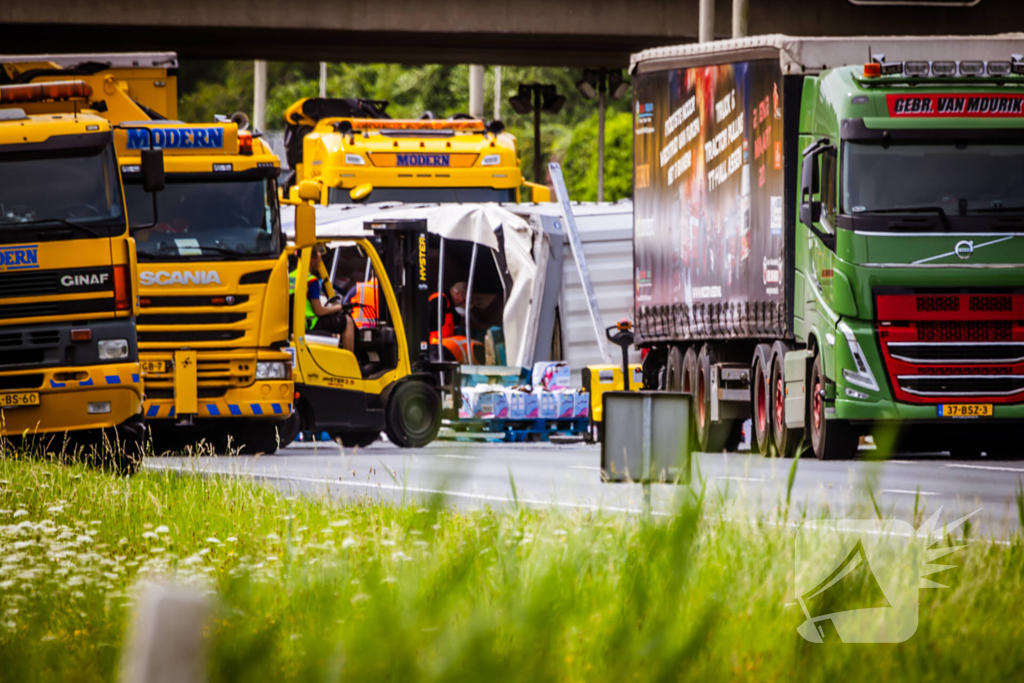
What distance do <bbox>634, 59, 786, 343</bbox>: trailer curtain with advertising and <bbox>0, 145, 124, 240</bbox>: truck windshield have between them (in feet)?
21.8

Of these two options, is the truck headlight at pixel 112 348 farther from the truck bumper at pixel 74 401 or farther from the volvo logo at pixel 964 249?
the volvo logo at pixel 964 249

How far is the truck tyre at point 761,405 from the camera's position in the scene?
1878 cm

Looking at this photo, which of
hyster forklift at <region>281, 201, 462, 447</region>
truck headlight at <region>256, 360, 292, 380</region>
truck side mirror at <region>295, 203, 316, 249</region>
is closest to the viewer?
truck headlight at <region>256, 360, 292, 380</region>

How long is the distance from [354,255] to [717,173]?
8954 mm

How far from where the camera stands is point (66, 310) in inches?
591

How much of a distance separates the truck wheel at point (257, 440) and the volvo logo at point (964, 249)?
25.4 feet

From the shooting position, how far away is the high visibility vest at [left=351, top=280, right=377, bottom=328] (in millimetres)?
22689

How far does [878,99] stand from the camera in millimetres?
16172

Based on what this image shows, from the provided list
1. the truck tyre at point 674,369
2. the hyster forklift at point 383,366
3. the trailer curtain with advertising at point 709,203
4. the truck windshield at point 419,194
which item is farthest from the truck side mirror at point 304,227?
the truck windshield at point 419,194

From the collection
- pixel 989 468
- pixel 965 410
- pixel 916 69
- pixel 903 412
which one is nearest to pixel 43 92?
pixel 916 69

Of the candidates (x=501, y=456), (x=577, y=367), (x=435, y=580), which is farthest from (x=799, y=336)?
(x=435, y=580)

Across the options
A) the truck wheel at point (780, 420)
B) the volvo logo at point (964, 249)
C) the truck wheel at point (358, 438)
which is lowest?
the truck wheel at point (358, 438)

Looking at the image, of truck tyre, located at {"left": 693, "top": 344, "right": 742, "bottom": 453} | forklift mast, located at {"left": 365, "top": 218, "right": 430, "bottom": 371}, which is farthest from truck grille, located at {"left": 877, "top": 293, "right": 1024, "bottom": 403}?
forklift mast, located at {"left": 365, "top": 218, "right": 430, "bottom": 371}

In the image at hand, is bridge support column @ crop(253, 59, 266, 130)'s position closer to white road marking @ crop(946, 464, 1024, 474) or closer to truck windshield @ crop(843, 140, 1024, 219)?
white road marking @ crop(946, 464, 1024, 474)
